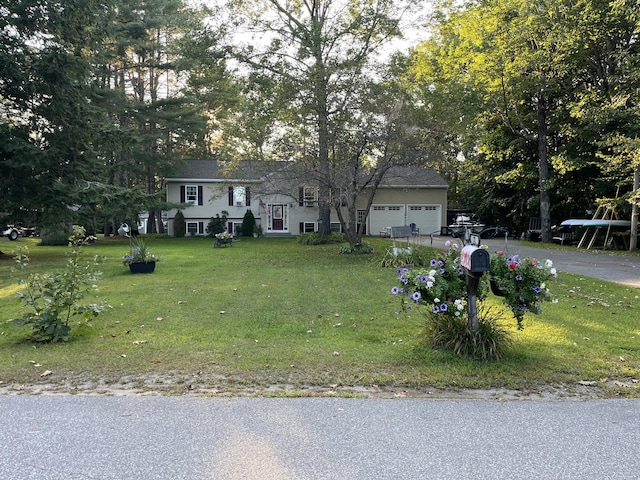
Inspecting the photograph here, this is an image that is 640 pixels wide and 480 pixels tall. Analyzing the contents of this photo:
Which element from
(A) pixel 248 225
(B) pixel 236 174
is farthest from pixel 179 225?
(B) pixel 236 174

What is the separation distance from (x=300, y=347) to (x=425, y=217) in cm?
2496

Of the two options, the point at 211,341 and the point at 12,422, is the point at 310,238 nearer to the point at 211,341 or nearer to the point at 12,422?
the point at 211,341

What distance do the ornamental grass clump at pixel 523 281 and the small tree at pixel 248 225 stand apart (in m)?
22.9

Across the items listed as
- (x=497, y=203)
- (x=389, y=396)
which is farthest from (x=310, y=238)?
(x=389, y=396)

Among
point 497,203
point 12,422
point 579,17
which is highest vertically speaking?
point 579,17

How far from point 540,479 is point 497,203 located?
87.8 feet

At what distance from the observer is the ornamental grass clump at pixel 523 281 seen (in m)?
4.12

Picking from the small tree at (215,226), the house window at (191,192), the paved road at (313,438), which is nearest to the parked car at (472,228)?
the paved road at (313,438)

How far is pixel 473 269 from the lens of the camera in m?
3.97

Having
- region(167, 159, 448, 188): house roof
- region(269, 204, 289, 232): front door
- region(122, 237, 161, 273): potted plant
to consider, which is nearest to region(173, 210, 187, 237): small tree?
region(167, 159, 448, 188): house roof

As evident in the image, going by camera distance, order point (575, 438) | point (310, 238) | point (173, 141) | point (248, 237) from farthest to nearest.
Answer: point (173, 141), point (248, 237), point (310, 238), point (575, 438)

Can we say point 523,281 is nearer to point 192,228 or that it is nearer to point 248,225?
point 248,225

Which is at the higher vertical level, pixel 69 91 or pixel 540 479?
pixel 69 91

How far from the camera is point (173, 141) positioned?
1288 inches
